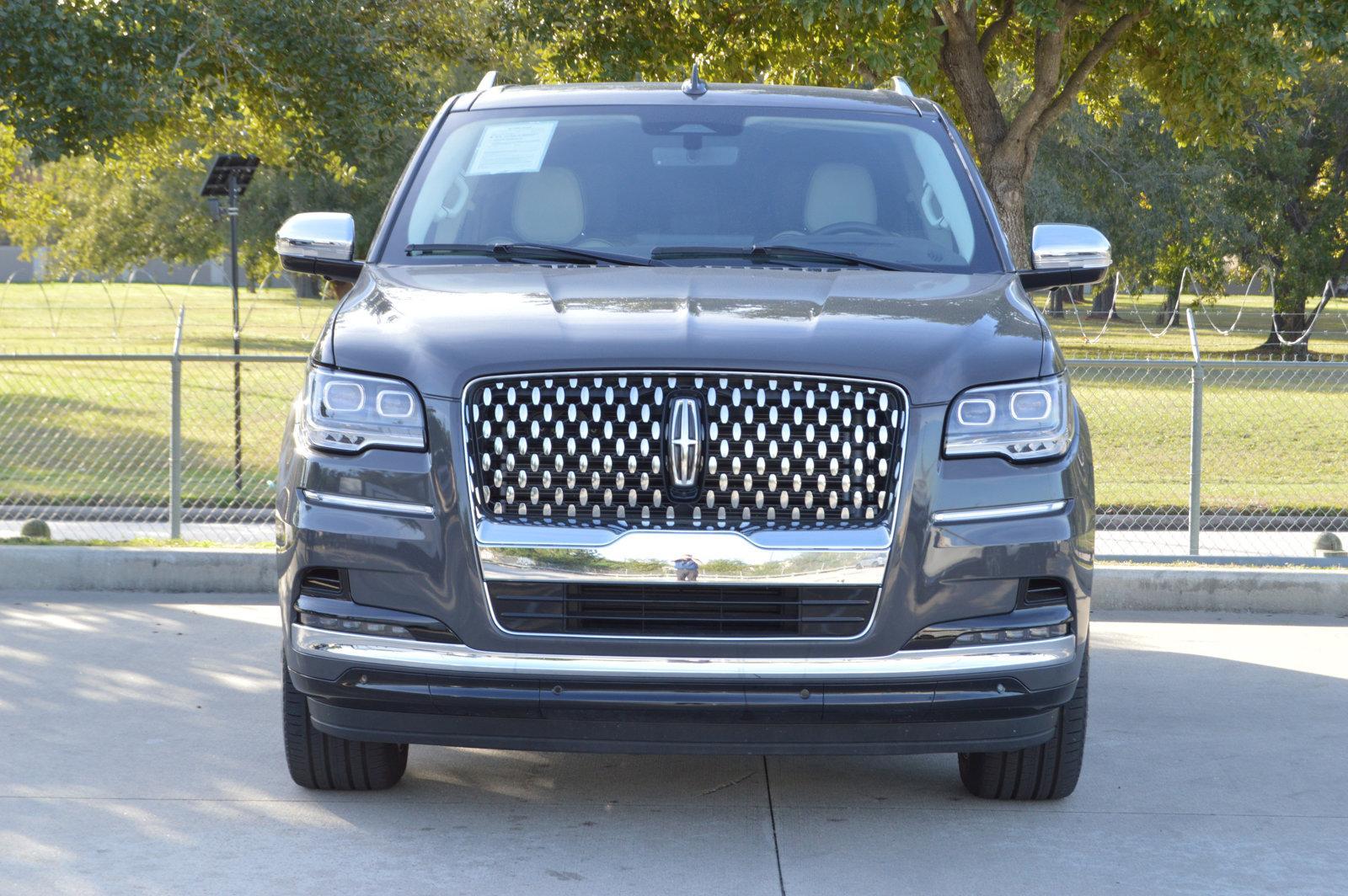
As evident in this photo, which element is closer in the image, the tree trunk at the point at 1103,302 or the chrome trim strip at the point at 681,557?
the chrome trim strip at the point at 681,557

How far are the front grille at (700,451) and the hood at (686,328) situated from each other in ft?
A: 0.18

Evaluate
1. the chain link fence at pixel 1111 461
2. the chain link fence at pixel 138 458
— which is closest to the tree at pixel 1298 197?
the chain link fence at pixel 1111 461

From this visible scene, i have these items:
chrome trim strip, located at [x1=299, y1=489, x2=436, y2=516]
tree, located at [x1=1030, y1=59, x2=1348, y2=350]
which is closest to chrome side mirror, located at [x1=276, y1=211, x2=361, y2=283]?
chrome trim strip, located at [x1=299, y1=489, x2=436, y2=516]

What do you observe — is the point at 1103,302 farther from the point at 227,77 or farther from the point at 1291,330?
the point at 227,77

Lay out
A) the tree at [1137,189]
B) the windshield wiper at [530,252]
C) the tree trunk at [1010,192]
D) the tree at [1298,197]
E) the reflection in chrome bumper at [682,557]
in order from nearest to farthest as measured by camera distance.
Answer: the reflection in chrome bumper at [682,557]
the windshield wiper at [530,252]
the tree trunk at [1010,192]
the tree at [1137,189]
the tree at [1298,197]

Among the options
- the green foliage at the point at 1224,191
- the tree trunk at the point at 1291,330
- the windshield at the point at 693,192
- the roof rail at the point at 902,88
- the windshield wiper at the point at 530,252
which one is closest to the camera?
the windshield wiper at the point at 530,252

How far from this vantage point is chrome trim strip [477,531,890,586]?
158 inches

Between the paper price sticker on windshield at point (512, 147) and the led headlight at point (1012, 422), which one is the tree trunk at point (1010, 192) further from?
the led headlight at point (1012, 422)

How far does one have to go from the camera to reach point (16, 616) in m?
7.70

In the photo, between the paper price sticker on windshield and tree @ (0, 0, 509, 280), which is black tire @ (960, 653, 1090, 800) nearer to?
the paper price sticker on windshield

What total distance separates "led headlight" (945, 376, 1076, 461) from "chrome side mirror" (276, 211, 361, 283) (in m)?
2.17

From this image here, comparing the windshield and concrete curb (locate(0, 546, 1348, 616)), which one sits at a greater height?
the windshield

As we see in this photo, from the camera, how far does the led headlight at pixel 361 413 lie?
415cm

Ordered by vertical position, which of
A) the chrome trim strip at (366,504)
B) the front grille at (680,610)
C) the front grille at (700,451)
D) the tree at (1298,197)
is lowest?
the tree at (1298,197)
